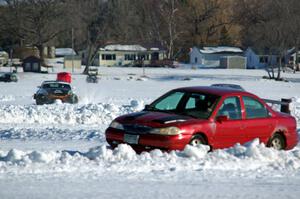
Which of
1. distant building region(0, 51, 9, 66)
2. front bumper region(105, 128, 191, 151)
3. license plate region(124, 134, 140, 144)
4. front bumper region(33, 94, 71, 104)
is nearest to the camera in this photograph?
front bumper region(105, 128, 191, 151)

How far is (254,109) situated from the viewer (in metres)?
12.1

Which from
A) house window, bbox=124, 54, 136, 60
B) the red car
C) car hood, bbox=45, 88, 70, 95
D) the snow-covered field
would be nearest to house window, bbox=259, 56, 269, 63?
house window, bbox=124, 54, 136, 60

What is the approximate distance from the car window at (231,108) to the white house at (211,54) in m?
90.4

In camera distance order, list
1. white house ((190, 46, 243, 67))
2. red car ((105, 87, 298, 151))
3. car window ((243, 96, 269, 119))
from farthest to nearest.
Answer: white house ((190, 46, 243, 67)), car window ((243, 96, 269, 119)), red car ((105, 87, 298, 151))

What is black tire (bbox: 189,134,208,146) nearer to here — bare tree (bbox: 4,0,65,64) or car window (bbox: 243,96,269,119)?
car window (bbox: 243,96,269,119)

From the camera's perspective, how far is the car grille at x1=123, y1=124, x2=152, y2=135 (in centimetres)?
1063

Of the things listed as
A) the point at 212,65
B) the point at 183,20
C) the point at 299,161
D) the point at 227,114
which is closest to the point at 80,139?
the point at 227,114

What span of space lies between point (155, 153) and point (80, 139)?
18.7ft

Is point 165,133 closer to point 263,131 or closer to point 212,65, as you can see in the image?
point 263,131

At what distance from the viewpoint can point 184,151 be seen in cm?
980

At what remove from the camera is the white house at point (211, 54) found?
103 m

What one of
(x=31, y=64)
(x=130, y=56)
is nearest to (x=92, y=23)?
(x=31, y=64)

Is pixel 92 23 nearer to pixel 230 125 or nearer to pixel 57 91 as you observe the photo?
pixel 57 91

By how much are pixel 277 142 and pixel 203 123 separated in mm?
2156
